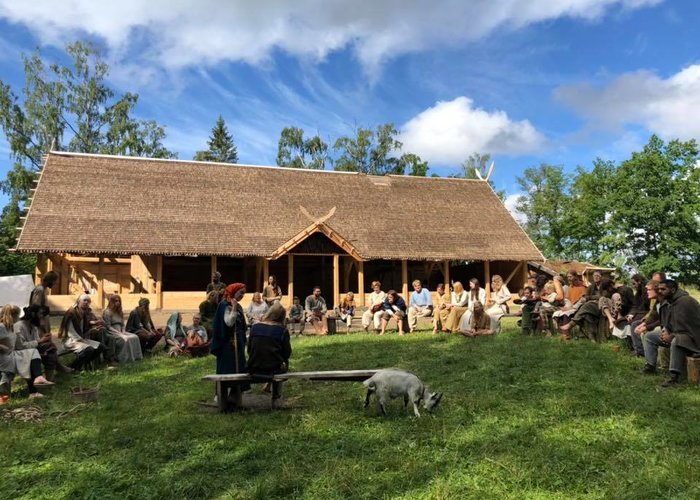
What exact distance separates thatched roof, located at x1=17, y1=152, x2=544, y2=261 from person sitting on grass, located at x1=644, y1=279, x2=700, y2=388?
1309 cm

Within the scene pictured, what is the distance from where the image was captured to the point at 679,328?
6.81m

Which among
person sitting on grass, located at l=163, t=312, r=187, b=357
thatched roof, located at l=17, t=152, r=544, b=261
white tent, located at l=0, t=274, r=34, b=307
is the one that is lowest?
person sitting on grass, located at l=163, t=312, r=187, b=357

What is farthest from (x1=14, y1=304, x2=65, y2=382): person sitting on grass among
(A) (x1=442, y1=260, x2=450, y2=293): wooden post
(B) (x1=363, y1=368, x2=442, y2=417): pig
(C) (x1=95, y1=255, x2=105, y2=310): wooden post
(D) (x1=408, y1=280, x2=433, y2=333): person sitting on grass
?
(A) (x1=442, y1=260, x2=450, y2=293): wooden post

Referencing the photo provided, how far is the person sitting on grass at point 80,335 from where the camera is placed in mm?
8844

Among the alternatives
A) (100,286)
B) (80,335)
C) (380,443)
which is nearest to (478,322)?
(380,443)

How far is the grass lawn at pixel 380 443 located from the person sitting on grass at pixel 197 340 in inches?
95.7

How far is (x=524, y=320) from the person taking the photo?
1148 centimetres

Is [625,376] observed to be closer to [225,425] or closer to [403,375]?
[403,375]

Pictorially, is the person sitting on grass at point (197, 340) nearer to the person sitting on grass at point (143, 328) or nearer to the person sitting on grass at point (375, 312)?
the person sitting on grass at point (143, 328)

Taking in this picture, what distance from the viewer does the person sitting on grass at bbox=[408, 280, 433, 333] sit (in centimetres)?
1338

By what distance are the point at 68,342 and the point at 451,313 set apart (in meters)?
7.72

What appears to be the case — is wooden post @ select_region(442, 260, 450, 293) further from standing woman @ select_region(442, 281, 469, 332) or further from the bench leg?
the bench leg

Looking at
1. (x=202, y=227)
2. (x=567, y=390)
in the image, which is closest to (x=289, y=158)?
(x=202, y=227)

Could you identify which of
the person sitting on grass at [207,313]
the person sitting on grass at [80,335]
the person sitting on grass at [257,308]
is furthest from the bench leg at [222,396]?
the person sitting on grass at [257,308]
